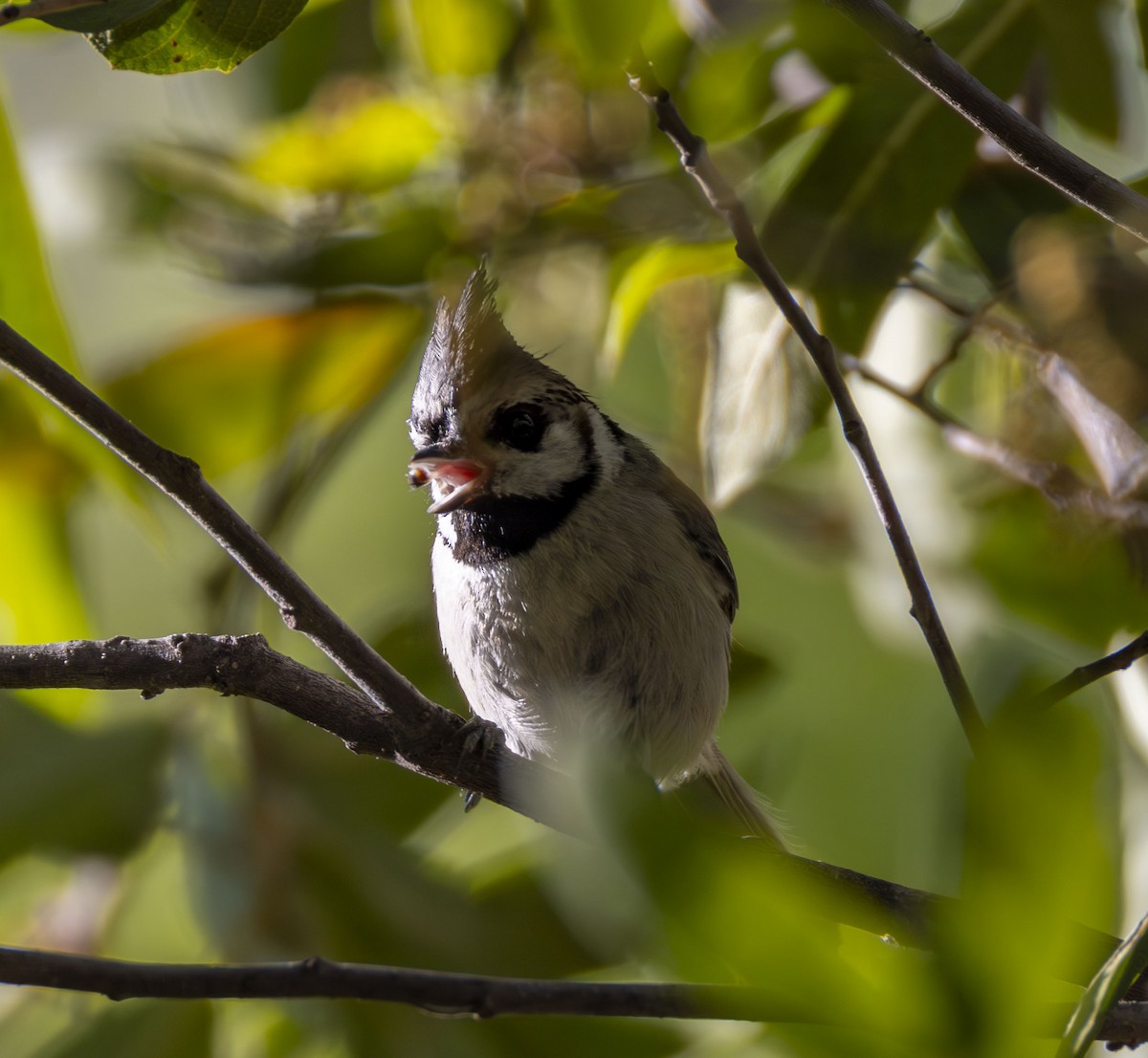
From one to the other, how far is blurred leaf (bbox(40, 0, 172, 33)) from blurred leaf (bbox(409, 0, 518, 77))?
79 centimetres

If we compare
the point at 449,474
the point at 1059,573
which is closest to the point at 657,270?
the point at 449,474

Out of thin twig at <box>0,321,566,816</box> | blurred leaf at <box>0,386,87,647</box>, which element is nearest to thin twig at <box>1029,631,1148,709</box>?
thin twig at <box>0,321,566,816</box>

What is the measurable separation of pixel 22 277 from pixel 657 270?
2.25ft

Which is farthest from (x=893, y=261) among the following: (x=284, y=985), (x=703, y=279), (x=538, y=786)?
(x=284, y=985)

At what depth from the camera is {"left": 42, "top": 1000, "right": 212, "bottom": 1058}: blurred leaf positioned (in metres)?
1.31

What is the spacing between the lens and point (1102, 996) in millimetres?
592

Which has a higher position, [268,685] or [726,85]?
[726,85]

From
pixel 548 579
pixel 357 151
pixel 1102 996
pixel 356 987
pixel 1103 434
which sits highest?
pixel 357 151

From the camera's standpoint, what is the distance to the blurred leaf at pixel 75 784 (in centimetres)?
141

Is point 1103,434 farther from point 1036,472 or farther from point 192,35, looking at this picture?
point 192,35

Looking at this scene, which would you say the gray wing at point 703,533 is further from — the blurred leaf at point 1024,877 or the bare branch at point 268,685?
the blurred leaf at point 1024,877

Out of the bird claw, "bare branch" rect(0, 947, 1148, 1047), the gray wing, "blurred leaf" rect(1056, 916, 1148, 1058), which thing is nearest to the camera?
"blurred leaf" rect(1056, 916, 1148, 1058)

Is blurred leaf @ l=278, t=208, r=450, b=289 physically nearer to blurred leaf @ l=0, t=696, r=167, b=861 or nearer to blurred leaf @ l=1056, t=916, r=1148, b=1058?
blurred leaf @ l=0, t=696, r=167, b=861

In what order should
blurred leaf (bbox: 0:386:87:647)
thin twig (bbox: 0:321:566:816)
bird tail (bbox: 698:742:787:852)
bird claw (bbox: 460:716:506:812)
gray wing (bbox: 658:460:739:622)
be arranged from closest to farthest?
1. thin twig (bbox: 0:321:566:816)
2. bird claw (bbox: 460:716:506:812)
3. blurred leaf (bbox: 0:386:87:647)
4. gray wing (bbox: 658:460:739:622)
5. bird tail (bbox: 698:742:787:852)
